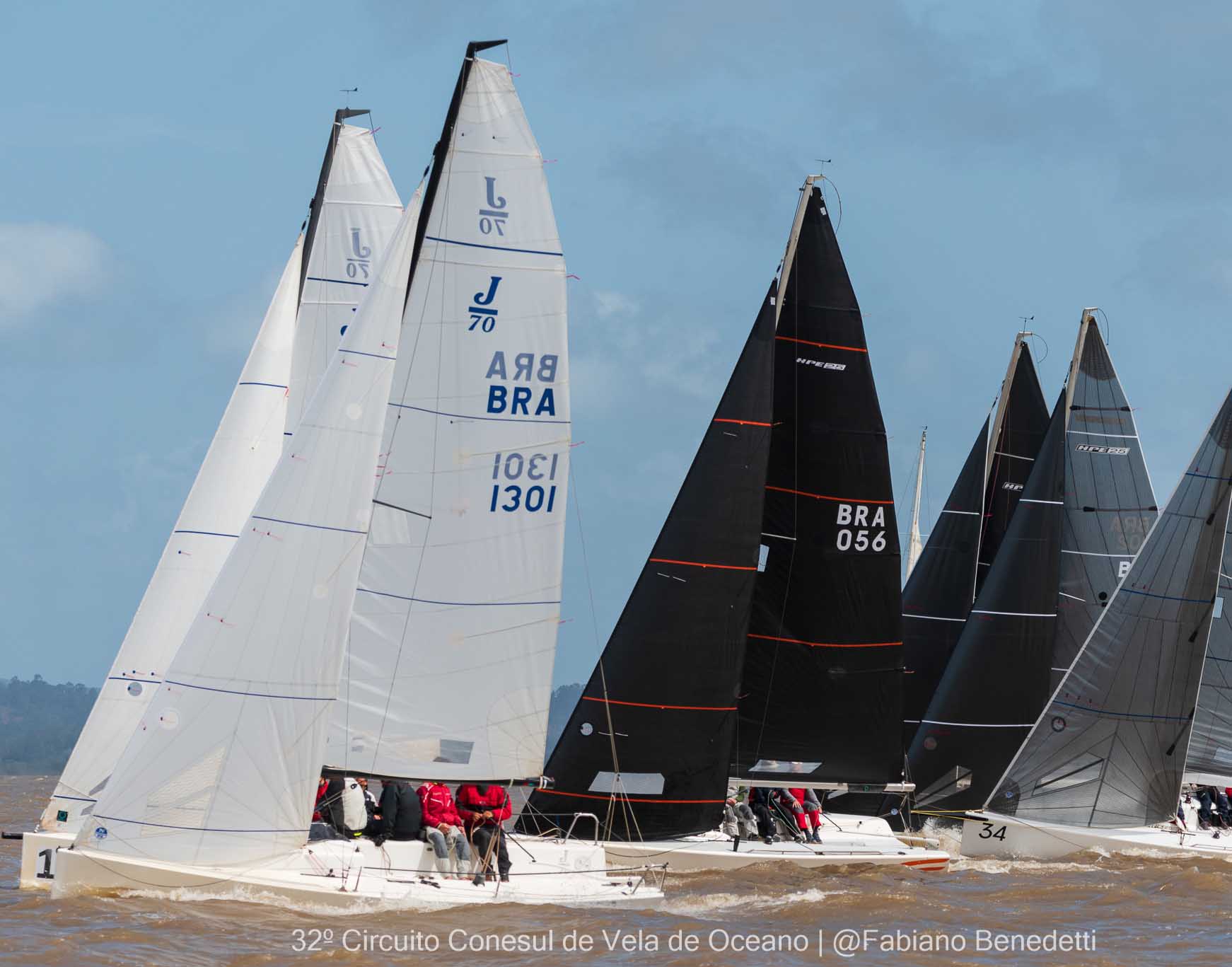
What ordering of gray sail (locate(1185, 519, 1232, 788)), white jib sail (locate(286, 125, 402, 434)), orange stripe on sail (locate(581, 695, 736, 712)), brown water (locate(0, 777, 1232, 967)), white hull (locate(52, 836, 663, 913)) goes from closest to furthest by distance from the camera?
brown water (locate(0, 777, 1232, 967)) < white hull (locate(52, 836, 663, 913)) < orange stripe on sail (locate(581, 695, 736, 712)) < white jib sail (locate(286, 125, 402, 434)) < gray sail (locate(1185, 519, 1232, 788))

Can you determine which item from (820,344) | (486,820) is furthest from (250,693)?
(820,344)

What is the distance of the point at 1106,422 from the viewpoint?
2723 centimetres

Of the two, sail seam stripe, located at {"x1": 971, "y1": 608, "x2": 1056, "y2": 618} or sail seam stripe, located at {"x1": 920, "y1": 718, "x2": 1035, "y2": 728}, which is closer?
sail seam stripe, located at {"x1": 920, "y1": 718, "x2": 1035, "y2": 728}

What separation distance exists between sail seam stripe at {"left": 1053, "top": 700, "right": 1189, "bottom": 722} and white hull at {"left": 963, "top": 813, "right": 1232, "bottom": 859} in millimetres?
1521

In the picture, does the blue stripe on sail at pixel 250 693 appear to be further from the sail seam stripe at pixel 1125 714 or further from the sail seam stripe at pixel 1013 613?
the sail seam stripe at pixel 1013 613

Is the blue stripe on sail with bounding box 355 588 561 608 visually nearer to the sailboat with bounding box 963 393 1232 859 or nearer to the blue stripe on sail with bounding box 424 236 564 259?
the blue stripe on sail with bounding box 424 236 564 259

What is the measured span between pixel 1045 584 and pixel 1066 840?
4411mm

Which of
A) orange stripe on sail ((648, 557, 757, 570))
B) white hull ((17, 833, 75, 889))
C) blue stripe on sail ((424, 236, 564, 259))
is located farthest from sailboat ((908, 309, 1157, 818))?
white hull ((17, 833, 75, 889))

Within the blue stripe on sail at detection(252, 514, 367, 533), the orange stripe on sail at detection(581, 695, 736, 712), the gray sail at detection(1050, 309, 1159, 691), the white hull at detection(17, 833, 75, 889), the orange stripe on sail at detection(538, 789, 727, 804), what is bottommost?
the white hull at detection(17, 833, 75, 889)

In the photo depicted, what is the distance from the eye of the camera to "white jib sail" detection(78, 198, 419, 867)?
13.6m

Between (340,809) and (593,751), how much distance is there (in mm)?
4080

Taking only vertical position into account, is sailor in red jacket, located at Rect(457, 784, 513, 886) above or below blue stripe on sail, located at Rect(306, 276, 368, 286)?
below

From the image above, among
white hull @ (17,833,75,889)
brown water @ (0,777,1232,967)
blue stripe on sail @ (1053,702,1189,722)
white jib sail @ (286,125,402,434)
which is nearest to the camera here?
brown water @ (0,777,1232,967)

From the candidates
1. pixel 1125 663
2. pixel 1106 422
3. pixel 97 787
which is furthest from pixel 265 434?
pixel 1106 422
